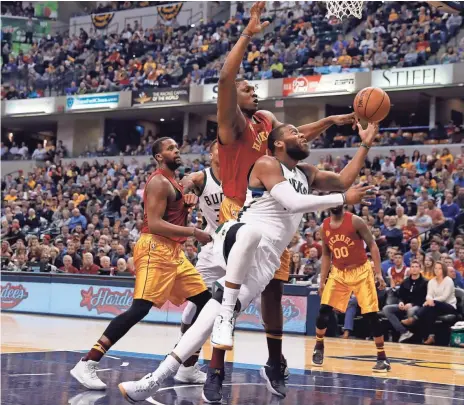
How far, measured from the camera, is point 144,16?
37844mm

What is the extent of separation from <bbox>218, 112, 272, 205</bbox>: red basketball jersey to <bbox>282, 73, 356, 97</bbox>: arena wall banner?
18.9 m

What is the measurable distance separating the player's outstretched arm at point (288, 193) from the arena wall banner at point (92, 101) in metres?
25.6

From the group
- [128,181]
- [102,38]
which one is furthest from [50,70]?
[128,181]

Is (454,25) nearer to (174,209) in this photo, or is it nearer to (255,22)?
(174,209)

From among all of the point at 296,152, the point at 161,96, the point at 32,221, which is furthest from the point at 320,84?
the point at 296,152

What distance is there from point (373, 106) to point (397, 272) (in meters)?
7.65

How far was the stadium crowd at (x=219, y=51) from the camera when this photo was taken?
24.9 meters

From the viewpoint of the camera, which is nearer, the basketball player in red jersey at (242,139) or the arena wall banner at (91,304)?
the basketball player in red jersey at (242,139)

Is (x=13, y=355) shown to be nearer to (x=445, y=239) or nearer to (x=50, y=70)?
(x=445, y=239)

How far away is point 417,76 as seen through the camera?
23953 mm

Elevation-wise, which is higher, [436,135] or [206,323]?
[436,135]

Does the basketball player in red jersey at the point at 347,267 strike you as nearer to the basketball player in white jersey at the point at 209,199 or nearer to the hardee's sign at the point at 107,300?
the basketball player in white jersey at the point at 209,199

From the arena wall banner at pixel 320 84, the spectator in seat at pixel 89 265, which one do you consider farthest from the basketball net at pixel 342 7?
the arena wall banner at pixel 320 84

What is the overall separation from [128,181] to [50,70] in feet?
36.8
